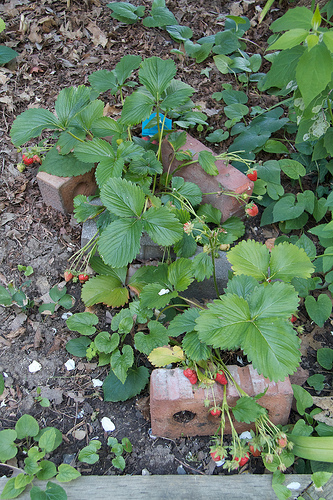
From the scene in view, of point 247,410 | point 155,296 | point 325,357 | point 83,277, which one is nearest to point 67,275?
point 83,277

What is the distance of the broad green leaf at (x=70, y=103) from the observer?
2.09 meters

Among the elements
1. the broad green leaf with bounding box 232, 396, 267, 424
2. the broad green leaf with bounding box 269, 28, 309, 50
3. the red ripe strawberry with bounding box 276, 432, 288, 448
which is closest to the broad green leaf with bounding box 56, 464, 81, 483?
the broad green leaf with bounding box 232, 396, 267, 424

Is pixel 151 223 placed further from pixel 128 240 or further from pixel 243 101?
pixel 243 101

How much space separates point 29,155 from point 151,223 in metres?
1.02

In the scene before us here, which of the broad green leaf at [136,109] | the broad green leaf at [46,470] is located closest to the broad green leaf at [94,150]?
the broad green leaf at [136,109]

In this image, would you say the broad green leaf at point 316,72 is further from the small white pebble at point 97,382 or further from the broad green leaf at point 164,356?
the small white pebble at point 97,382

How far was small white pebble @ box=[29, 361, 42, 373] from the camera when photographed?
6.42 feet

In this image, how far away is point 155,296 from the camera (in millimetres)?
1822

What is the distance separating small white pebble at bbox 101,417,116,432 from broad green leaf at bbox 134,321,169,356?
373mm

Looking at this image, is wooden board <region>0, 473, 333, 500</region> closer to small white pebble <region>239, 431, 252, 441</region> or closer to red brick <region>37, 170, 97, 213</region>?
small white pebble <region>239, 431, 252, 441</region>

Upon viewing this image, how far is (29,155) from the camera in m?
2.33

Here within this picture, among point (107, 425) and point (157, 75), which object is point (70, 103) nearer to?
point (157, 75)

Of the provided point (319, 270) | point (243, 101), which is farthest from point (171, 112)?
A: point (319, 270)

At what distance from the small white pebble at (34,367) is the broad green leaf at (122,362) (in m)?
0.41
